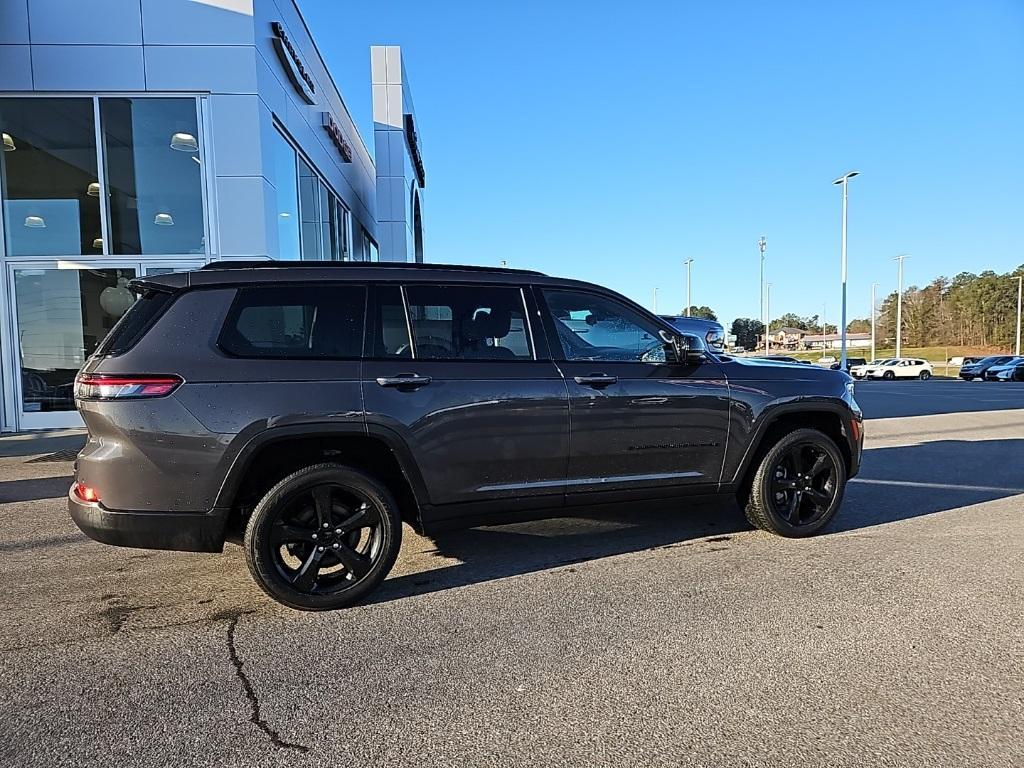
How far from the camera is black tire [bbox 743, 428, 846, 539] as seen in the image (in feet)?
15.8

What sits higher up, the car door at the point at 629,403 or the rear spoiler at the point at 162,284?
the rear spoiler at the point at 162,284

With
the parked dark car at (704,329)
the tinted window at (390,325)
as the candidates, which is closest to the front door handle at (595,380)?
the tinted window at (390,325)

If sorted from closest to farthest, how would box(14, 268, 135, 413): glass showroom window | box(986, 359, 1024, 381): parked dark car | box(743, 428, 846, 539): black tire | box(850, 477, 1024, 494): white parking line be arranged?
box(743, 428, 846, 539): black tire, box(850, 477, 1024, 494): white parking line, box(14, 268, 135, 413): glass showroom window, box(986, 359, 1024, 381): parked dark car

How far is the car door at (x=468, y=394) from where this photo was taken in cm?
381

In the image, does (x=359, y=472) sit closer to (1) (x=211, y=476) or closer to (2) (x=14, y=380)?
(1) (x=211, y=476)

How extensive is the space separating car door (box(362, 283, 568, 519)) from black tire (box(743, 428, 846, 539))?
164 cm

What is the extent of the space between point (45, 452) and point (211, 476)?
7.27 meters

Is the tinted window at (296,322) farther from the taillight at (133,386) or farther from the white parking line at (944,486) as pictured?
the white parking line at (944,486)

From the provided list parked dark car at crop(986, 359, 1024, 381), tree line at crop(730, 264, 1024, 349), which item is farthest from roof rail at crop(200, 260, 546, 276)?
tree line at crop(730, 264, 1024, 349)

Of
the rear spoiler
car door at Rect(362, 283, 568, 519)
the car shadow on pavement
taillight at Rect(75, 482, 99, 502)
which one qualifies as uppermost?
the rear spoiler

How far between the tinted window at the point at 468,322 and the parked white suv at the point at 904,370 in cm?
4910

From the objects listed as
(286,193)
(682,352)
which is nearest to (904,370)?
(286,193)

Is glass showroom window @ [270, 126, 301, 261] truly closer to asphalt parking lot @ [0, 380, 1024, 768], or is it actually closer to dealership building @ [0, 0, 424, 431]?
dealership building @ [0, 0, 424, 431]

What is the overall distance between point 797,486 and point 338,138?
1487 cm
